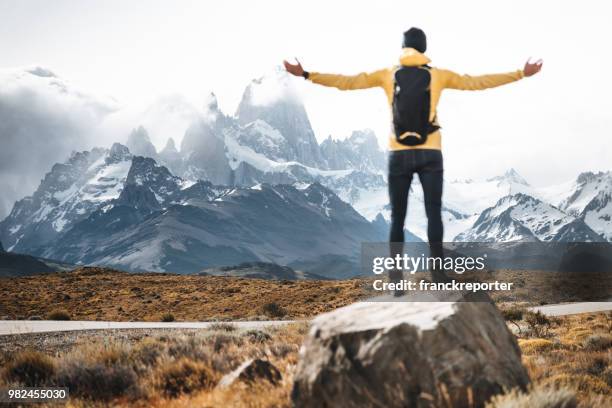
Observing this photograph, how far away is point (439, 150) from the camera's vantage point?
23.6 ft

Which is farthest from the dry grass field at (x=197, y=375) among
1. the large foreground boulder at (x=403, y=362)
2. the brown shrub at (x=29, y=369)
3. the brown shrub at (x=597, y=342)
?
the brown shrub at (x=597, y=342)

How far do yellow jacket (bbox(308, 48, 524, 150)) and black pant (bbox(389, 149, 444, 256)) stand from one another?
11 cm

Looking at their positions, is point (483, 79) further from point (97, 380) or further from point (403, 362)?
point (97, 380)

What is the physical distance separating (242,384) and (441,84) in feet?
14.2

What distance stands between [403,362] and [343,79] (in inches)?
151

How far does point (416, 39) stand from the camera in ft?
24.8

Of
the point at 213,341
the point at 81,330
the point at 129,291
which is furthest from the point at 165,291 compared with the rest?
the point at 213,341

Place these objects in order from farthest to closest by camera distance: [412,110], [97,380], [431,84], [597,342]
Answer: [597,342] < [97,380] < [431,84] < [412,110]

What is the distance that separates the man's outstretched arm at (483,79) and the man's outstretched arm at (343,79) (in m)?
0.83

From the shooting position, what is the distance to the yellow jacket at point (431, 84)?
725 cm

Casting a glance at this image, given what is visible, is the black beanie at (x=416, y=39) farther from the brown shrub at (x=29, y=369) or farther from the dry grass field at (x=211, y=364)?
the brown shrub at (x=29, y=369)

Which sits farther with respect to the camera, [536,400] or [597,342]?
[597,342]

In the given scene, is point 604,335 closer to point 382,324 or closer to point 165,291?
point 382,324

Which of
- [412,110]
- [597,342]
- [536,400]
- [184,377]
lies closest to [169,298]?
[597,342]
